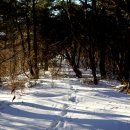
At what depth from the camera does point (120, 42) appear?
29.0 m

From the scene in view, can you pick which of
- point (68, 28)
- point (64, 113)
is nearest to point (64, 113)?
point (64, 113)

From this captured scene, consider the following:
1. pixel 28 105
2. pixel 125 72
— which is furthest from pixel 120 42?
pixel 28 105

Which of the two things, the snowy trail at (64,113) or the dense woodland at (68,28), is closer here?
the snowy trail at (64,113)

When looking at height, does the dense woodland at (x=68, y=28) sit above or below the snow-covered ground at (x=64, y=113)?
above

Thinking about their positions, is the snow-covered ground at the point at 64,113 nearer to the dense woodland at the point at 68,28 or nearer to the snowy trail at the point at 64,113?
the snowy trail at the point at 64,113

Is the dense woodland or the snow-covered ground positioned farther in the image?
the dense woodland

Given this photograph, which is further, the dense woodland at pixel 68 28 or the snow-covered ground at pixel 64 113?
the dense woodland at pixel 68 28

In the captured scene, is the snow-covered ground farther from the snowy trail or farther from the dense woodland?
the dense woodland

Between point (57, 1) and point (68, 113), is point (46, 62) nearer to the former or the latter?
point (57, 1)

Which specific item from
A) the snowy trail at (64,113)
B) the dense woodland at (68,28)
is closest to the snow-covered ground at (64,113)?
the snowy trail at (64,113)

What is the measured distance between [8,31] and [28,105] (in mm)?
25994

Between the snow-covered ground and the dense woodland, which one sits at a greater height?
the dense woodland

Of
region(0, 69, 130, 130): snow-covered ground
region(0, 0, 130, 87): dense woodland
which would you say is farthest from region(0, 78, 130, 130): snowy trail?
region(0, 0, 130, 87): dense woodland

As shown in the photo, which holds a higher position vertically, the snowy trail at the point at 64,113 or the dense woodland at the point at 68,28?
the dense woodland at the point at 68,28
